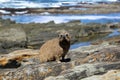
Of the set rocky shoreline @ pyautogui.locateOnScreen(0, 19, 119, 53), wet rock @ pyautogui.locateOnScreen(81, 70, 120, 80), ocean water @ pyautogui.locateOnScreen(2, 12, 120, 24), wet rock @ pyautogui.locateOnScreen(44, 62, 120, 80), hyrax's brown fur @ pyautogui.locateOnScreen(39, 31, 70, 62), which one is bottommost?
ocean water @ pyautogui.locateOnScreen(2, 12, 120, 24)

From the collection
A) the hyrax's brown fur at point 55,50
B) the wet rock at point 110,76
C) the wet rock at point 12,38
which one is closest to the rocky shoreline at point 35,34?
the wet rock at point 12,38

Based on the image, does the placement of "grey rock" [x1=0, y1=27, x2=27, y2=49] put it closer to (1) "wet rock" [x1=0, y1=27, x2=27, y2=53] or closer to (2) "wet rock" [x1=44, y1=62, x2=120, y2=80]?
(1) "wet rock" [x1=0, y1=27, x2=27, y2=53]

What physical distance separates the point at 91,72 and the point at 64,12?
6974cm

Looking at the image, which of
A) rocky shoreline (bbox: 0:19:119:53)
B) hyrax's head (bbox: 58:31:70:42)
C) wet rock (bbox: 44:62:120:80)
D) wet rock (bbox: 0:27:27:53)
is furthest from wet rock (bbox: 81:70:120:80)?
wet rock (bbox: 0:27:27:53)

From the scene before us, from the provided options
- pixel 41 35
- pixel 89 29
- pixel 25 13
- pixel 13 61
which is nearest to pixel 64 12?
pixel 25 13

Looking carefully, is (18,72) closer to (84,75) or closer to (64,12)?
(84,75)

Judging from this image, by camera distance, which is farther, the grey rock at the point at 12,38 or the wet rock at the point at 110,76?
the grey rock at the point at 12,38

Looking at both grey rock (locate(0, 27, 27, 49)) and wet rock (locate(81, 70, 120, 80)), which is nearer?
wet rock (locate(81, 70, 120, 80))

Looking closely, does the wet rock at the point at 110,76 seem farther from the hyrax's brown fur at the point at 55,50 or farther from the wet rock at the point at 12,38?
the wet rock at the point at 12,38

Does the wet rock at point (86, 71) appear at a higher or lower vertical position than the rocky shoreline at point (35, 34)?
higher

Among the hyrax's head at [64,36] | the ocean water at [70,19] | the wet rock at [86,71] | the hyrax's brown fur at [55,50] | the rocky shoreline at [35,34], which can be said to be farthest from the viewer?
the ocean water at [70,19]

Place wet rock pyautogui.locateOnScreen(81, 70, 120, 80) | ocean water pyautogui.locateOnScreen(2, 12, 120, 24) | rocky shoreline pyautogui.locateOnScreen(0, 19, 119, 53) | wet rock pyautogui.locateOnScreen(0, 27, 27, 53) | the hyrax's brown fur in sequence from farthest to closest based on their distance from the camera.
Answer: ocean water pyautogui.locateOnScreen(2, 12, 120, 24) → rocky shoreline pyautogui.locateOnScreen(0, 19, 119, 53) → wet rock pyautogui.locateOnScreen(0, 27, 27, 53) → the hyrax's brown fur → wet rock pyautogui.locateOnScreen(81, 70, 120, 80)

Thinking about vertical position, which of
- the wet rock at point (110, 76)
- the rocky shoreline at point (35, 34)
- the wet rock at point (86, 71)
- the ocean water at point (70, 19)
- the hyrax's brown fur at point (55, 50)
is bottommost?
the ocean water at point (70, 19)

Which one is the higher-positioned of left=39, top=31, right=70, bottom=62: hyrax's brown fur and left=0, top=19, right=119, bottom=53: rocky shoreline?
left=39, top=31, right=70, bottom=62: hyrax's brown fur
